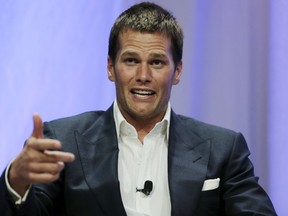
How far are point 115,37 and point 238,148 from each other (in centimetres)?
52

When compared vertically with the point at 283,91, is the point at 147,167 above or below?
below

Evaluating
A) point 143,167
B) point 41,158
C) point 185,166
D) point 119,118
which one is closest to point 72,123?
point 119,118

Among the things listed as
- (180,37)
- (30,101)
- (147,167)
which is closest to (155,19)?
(180,37)

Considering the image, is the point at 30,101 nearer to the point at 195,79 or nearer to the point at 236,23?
the point at 195,79

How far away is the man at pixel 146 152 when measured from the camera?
1510 millimetres

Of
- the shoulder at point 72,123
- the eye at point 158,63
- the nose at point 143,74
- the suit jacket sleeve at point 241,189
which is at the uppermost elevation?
the eye at point 158,63

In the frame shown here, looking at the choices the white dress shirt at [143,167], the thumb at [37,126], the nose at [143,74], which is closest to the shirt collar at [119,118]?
the white dress shirt at [143,167]

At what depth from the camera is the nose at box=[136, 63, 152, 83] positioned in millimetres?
1601

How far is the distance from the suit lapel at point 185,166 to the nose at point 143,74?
180mm

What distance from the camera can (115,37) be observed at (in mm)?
1699

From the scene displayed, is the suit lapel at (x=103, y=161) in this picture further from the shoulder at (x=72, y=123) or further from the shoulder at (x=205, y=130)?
the shoulder at (x=205, y=130)

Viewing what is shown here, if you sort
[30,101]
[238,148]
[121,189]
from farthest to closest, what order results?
[30,101], [238,148], [121,189]

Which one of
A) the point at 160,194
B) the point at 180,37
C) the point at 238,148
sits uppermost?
the point at 180,37

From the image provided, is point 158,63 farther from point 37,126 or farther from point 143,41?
point 37,126
